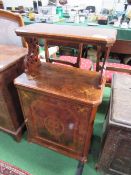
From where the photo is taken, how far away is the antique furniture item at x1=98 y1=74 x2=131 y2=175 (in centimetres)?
88

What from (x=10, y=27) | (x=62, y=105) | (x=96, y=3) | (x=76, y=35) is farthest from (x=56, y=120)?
(x=96, y=3)

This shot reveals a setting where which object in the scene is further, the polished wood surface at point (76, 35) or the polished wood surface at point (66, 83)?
the polished wood surface at point (66, 83)

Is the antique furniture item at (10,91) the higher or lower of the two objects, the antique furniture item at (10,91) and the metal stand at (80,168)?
the higher

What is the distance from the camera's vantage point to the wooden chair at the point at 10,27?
137 cm

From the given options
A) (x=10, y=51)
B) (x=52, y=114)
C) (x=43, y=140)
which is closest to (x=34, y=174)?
(x=43, y=140)

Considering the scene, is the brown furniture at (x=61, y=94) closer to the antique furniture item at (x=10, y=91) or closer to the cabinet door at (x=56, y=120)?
the cabinet door at (x=56, y=120)

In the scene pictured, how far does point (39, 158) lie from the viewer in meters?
1.34

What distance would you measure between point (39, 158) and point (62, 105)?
0.66 m

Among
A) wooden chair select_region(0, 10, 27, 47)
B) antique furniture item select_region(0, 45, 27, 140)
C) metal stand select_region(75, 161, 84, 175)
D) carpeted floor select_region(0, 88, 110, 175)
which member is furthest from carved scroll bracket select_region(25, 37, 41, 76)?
metal stand select_region(75, 161, 84, 175)

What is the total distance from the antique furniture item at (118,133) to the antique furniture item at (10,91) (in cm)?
79

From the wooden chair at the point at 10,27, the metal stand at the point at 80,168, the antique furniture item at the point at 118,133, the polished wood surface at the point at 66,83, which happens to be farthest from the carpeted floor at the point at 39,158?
the wooden chair at the point at 10,27

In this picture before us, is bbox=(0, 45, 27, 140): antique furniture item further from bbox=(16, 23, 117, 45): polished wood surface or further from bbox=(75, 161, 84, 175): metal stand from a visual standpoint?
bbox=(75, 161, 84, 175): metal stand

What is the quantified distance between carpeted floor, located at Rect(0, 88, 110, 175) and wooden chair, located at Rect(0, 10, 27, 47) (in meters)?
0.99

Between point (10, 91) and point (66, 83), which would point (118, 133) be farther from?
point (10, 91)
